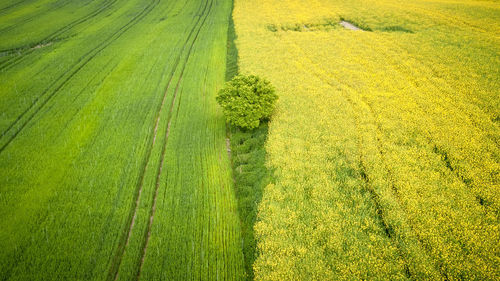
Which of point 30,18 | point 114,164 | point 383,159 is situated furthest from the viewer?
point 30,18

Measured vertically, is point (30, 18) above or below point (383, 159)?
above

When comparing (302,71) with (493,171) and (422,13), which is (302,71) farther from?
(422,13)

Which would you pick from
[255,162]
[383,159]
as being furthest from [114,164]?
[383,159]

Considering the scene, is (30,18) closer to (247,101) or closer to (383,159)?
(247,101)

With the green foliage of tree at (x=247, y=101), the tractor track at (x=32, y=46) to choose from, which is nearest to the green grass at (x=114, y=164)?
the tractor track at (x=32, y=46)

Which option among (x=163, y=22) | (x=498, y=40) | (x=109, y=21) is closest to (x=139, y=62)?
(x=163, y=22)

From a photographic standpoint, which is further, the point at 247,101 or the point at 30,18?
the point at 30,18

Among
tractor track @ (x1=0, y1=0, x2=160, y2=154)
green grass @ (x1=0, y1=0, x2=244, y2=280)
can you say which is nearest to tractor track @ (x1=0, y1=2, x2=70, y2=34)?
green grass @ (x1=0, y1=0, x2=244, y2=280)

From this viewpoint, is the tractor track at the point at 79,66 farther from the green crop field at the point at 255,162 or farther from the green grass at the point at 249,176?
the green grass at the point at 249,176
